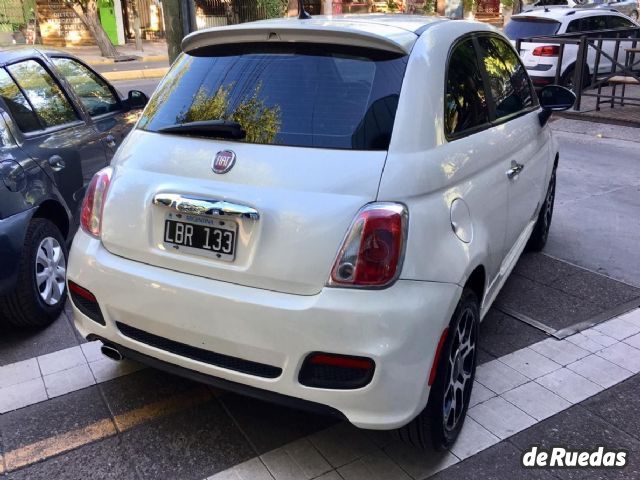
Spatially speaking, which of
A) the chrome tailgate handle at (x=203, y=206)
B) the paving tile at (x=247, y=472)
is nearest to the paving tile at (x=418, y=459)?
the paving tile at (x=247, y=472)

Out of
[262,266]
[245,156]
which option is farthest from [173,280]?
[245,156]

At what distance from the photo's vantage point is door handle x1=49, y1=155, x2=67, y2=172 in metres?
4.07

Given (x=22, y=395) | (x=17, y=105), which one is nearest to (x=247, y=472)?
(x=22, y=395)

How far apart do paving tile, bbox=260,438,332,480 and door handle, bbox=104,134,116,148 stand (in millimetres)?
3087

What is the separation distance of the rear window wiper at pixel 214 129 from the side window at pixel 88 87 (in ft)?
8.47

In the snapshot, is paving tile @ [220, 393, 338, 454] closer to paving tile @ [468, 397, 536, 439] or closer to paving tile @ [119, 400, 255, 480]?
paving tile @ [119, 400, 255, 480]

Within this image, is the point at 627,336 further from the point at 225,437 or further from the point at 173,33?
the point at 173,33

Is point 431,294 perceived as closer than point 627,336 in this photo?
Yes

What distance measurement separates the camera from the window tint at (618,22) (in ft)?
41.0

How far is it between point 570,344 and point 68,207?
3308 millimetres

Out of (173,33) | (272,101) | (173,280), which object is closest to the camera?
(173,280)

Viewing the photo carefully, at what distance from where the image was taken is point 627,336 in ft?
12.4

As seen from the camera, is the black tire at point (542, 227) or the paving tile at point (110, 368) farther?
the black tire at point (542, 227)

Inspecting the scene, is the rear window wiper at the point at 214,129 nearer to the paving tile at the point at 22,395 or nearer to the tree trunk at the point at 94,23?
the paving tile at the point at 22,395
